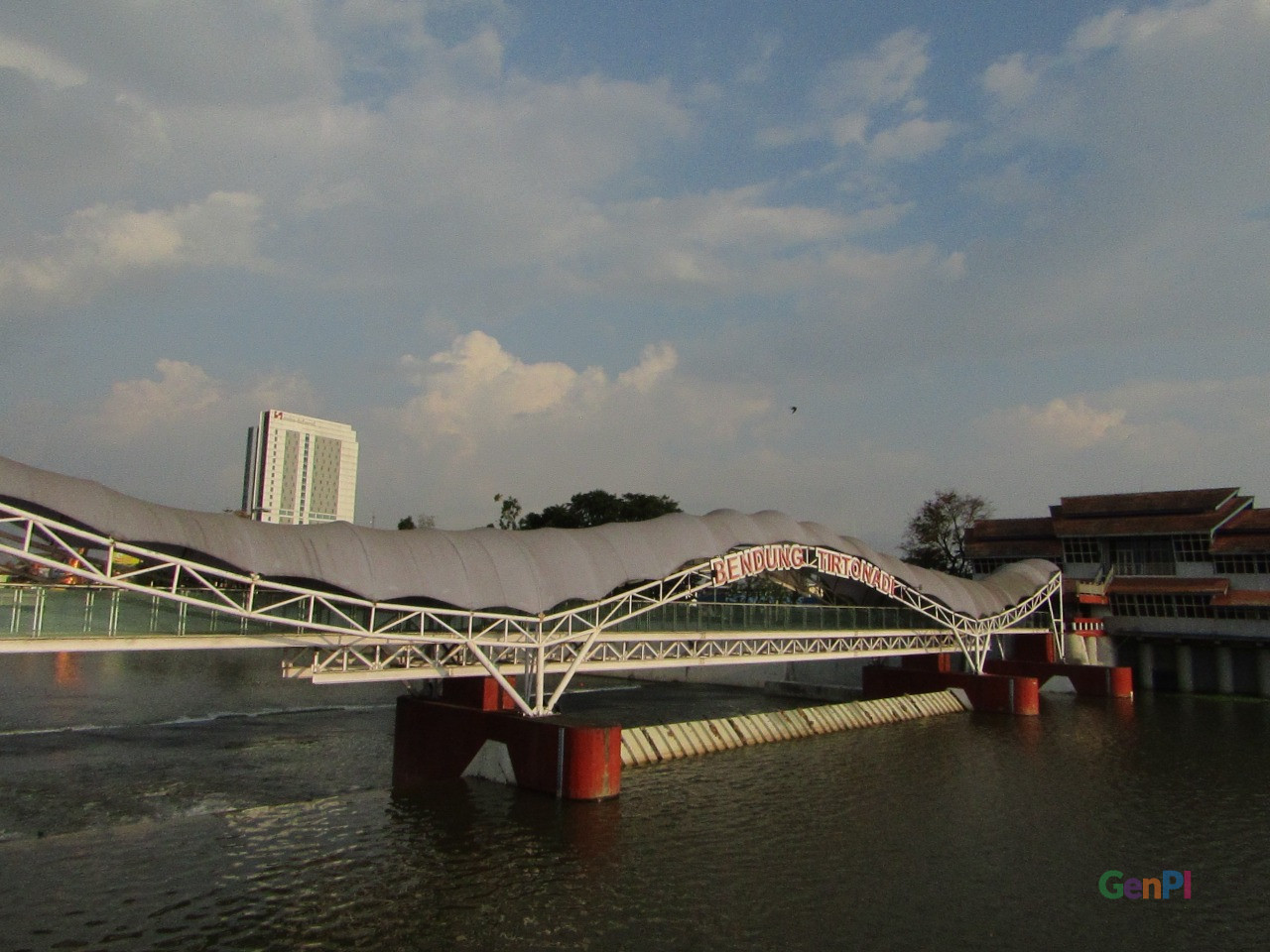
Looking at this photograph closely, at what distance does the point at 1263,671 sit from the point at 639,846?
62932 millimetres

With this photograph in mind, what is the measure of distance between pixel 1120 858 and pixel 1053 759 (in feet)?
46.7

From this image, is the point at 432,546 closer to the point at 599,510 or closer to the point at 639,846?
the point at 639,846

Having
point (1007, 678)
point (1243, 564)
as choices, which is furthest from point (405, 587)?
point (1243, 564)

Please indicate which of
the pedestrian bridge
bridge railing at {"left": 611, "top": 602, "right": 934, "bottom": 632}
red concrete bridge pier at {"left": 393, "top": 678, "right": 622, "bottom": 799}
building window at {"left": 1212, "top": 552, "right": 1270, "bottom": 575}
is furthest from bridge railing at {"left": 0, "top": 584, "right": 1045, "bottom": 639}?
building window at {"left": 1212, "top": 552, "right": 1270, "bottom": 575}

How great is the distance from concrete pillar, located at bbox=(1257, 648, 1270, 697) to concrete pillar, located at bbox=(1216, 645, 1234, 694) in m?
1.75

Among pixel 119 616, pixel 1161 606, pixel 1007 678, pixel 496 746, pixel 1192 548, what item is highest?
pixel 1192 548

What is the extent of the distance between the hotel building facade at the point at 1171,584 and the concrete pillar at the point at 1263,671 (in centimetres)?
7

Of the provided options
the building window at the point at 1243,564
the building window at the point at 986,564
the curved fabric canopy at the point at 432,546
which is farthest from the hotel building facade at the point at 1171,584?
the curved fabric canopy at the point at 432,546

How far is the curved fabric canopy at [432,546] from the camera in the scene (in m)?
19.9

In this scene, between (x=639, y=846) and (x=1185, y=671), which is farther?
(x=1185, y=671)

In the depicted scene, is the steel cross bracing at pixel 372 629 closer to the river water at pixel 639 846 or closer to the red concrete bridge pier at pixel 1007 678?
the river water at pixel 639 846

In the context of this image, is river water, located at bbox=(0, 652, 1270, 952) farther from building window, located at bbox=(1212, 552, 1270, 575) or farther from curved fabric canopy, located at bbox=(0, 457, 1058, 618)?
building window, located at bbox=(1212, 552, 1270, 575)

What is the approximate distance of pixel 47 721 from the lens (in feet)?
136

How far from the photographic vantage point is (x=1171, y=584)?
68.5 m
